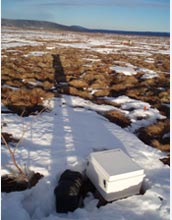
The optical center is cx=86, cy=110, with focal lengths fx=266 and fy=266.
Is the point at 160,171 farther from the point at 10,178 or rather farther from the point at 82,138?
the point at 10,178

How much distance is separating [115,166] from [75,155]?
2.00m

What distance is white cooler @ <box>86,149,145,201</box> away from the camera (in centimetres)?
542

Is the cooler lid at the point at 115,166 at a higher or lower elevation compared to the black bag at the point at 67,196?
higher

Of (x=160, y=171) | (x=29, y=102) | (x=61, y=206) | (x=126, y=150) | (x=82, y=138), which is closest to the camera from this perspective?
(x=61, y=206)

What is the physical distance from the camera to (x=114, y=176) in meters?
5.33

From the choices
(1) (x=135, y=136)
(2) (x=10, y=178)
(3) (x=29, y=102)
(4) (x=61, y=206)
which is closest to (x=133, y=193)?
(4) (x=61, y=206)

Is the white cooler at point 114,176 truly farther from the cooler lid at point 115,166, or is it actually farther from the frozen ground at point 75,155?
the frozen ground at point 75,155

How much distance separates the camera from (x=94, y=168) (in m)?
5.88

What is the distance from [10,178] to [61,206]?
1599mm

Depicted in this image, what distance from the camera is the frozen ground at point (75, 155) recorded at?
208 inches

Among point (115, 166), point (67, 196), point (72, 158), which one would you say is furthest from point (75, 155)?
point (67, 196)

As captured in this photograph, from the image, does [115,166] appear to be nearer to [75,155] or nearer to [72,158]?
[72,158]

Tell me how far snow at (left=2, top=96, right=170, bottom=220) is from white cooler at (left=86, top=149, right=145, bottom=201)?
20 centimetres

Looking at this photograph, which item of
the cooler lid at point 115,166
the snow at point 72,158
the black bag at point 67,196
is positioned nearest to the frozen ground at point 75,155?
the snow at point 72,158
